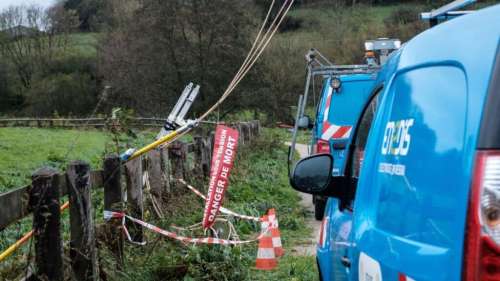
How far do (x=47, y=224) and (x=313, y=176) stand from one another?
248cm

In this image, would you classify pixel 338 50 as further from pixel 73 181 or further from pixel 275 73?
pixel 73 181

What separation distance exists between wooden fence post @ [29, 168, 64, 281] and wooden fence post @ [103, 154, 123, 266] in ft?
5.25

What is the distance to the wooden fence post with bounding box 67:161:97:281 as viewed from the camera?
20.2ft

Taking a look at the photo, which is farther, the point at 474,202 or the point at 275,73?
the point at 275,73

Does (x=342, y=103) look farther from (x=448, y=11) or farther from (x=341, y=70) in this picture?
(x=448, y=11)

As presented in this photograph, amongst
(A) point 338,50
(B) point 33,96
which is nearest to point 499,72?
(A) point 338,50

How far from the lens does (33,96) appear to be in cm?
6034

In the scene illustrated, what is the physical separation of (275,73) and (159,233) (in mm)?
39283

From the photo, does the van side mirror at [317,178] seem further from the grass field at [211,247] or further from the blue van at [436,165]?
the grass field at [211,247]

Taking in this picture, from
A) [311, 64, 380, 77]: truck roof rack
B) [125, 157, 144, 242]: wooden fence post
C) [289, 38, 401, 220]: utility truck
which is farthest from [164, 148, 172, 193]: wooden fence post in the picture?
[311, 64, 380, 77]: truck roof rack

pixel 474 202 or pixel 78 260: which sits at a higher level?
pixel 474 202

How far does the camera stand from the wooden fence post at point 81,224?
6.17 m

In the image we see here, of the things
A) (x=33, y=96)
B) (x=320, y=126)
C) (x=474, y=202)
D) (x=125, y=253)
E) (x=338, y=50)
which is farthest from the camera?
(x=33, y=96)

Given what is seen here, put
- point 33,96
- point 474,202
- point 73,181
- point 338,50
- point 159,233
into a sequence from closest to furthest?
point 474,202 < point 73,181 < point 159,233 < point 338,50 < point 33,96
